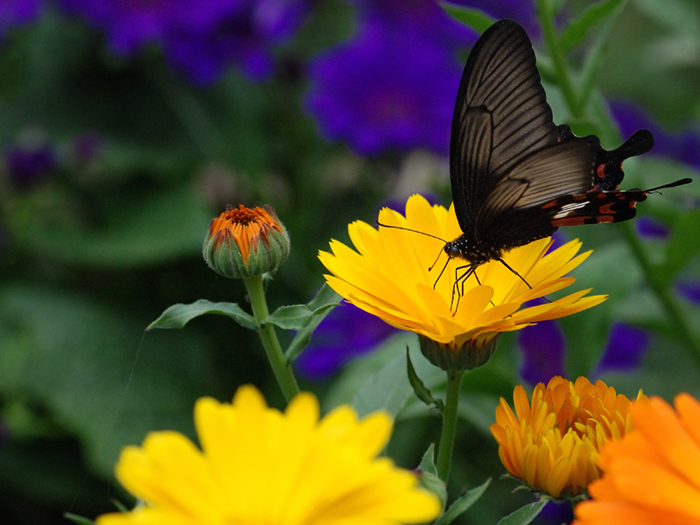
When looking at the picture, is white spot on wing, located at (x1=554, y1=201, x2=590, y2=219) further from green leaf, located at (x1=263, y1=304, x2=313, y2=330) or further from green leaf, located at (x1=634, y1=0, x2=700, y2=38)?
green leaf, located at (x1=634, y1=0, x2=700, y2=38)

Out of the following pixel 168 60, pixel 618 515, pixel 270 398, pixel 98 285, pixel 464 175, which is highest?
pixel 168 60

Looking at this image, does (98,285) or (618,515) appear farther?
(98,285)

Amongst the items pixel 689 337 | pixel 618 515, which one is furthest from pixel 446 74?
pixel 618 515

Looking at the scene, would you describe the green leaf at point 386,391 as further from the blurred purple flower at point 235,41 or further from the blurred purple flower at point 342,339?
→ the blurred purple flower at point 235,41

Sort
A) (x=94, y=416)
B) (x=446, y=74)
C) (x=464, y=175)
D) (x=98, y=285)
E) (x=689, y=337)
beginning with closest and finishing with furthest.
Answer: (x=464, y=175), (x=689, y=337), (x=94, y=416), (x=446, y=74), (x=98, y=285)

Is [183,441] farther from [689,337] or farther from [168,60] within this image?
[168,60]

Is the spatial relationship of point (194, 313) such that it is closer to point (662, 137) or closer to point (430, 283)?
point (430, 283)

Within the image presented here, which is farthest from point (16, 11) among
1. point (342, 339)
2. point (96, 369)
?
point (342, 339)
